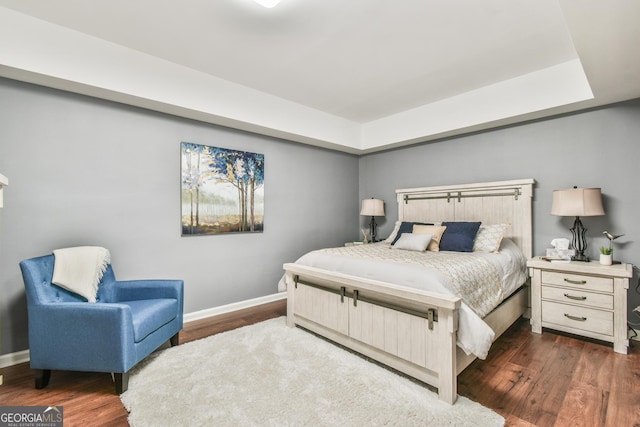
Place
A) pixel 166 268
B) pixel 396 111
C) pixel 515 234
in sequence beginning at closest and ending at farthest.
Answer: pixel 166 268
pixel 515 234
pixel 396 111

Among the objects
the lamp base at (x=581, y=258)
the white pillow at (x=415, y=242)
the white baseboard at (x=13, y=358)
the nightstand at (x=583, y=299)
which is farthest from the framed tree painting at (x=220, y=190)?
the lamp base at (x=581, y=258)

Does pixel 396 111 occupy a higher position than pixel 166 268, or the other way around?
pixel 396 111

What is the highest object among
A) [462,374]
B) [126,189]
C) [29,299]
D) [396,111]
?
[396,111]

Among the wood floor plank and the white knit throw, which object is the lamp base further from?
the white knit throw

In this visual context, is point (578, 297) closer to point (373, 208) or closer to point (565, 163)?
point (565, 163)

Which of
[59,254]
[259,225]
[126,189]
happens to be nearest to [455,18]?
[259,225]

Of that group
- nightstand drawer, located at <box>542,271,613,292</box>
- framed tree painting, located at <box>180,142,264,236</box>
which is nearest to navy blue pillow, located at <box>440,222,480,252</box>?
nightstand drawer, located at <box>542,271,613,292</box>

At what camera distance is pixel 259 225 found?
3918 mm

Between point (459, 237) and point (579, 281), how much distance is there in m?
1.07

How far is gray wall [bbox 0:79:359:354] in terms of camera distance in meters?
2.41

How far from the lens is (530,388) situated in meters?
2.00

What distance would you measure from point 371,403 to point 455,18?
278 centimetres

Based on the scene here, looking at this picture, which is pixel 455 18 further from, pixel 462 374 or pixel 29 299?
pixel 29 299

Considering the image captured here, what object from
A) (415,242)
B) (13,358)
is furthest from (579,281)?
(13,358)
